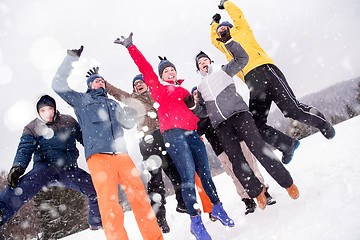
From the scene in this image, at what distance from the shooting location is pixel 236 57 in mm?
2971

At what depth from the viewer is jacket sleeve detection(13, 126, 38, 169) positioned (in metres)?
2.91

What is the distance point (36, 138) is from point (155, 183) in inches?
80.4

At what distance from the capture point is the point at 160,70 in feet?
11.8

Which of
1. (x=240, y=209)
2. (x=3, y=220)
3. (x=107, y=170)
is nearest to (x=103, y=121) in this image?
(x=107, y=170)

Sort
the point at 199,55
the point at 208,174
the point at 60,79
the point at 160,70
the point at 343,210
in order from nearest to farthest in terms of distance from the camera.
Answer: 1. the point at 343,210
2. the point at 60,79
3. the point at 208,174
4. the point at 160,70
5. the point at 199,55

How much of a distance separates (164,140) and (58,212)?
71.0ft

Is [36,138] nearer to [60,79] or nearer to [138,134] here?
[60,79]

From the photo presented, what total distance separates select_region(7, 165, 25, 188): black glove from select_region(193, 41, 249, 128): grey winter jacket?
2572 millimetres

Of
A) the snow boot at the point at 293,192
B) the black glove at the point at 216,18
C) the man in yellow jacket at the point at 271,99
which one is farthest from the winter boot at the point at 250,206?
the black glove at the point at 216,18

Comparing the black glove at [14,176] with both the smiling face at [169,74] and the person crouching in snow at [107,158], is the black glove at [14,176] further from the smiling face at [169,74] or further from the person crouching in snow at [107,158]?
the smiling face at [169,74]

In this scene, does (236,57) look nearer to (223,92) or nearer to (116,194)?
(223,92)

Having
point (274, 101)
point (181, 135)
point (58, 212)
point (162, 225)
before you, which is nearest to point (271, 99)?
point (274, 101)

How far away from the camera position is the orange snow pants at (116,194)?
7.80ft

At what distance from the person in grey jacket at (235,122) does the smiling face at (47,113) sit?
2225mm
